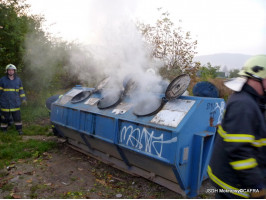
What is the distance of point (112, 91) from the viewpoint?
5027 millimetres

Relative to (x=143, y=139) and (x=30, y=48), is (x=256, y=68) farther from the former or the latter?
(x=30, y=48)

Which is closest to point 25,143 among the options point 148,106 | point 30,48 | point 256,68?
point 148,106

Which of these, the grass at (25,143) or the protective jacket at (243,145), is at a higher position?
the protective jacket at (243,145)

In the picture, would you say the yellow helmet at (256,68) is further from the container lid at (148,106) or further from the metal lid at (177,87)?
the container lid at (148,106)

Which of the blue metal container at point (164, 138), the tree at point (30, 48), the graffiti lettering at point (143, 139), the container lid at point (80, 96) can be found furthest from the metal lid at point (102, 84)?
the tree at point (30, 48)

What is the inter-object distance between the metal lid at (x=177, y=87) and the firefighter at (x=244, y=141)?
5.81ft

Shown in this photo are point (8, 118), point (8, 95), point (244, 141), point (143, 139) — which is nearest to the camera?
point (244, 141)

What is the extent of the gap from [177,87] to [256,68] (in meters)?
2.04

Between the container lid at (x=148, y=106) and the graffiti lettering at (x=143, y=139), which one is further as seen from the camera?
the container lid at (x=148, y=106)

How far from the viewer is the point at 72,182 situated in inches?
158

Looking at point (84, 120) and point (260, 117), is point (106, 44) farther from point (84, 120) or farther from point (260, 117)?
point (260, 117)

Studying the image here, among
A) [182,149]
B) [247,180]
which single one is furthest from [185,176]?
[247,180]

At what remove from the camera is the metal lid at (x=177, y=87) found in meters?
3.78

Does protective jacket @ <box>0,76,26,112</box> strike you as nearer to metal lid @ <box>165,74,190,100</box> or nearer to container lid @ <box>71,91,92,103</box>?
container lid @ <box>71,91,92,103</box>
